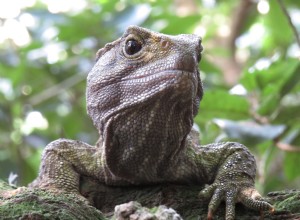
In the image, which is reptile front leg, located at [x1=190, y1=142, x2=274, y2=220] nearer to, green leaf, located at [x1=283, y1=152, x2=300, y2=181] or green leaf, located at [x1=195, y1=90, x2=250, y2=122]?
green leaf, located at [x1=195, y1=90, x2=250, y2=122]

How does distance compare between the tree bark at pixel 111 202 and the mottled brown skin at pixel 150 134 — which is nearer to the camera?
the tree bark at pixel 111 202

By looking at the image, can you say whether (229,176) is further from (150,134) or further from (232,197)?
(150,134)

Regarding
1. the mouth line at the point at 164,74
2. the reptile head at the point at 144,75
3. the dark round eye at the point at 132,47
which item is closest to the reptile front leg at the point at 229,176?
the reptile head at the point at 144,75

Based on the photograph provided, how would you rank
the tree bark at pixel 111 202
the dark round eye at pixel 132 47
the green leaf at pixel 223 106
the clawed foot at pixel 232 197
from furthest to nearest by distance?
the green leaf at pixel 223 106, the dark round eye at pixel 132 47, the clawed foot at pixel 232 197, the tree bark at pixel 111 202

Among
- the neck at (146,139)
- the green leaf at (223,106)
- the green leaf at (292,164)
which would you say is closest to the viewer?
the neck at (146,139)

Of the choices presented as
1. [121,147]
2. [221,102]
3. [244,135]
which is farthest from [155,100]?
[221,102]

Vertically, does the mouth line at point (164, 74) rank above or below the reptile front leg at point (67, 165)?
above

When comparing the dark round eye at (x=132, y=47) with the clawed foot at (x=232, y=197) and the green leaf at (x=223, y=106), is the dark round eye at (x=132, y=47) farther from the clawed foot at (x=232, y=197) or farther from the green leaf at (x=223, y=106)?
the green leaf at (x=223, y=106)

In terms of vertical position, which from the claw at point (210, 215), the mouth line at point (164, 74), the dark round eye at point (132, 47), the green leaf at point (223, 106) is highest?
the green leaf at point (223, 106)
